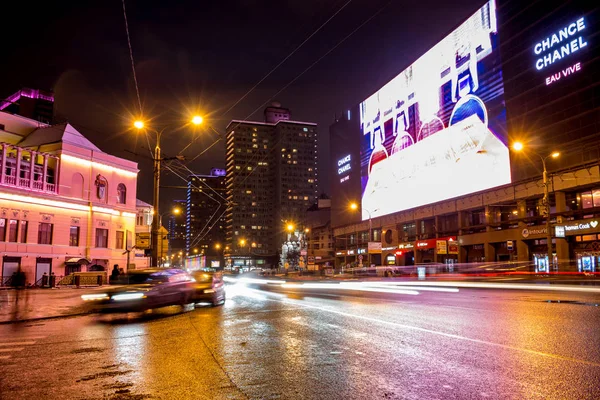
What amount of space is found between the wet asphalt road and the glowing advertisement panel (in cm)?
3622

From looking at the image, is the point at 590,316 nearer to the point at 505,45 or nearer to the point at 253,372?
the point at 253,372

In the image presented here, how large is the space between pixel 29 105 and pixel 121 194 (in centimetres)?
3966

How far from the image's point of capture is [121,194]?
153 ft

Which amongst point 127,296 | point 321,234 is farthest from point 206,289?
point 321,234

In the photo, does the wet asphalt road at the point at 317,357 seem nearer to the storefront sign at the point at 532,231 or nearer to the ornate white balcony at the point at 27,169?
the ornate white balcony at the point at 27,169

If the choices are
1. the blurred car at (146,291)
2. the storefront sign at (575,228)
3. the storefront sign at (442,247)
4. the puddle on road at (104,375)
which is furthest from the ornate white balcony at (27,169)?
the storefront sign at (575,228)

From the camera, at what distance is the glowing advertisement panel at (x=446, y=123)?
4484 centimetres

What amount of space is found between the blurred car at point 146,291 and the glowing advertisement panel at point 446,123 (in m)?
37.3

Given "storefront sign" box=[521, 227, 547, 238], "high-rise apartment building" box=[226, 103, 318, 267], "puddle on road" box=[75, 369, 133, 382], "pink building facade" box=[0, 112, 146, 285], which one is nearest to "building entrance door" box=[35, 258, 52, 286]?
"pink building facade" box=[0, 112, 146, 285]

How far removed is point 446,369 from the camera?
Answer: 5840 mm

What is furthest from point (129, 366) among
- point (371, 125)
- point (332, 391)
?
point (371, 125)

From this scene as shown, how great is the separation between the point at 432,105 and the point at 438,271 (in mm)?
19852

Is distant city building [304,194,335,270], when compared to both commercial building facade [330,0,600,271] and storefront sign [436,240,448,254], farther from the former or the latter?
storefront sign [436,240,448,254]

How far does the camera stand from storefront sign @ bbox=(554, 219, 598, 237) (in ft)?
119
